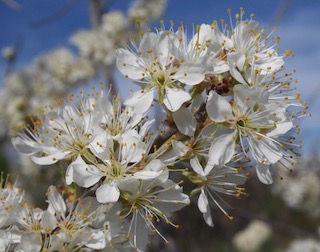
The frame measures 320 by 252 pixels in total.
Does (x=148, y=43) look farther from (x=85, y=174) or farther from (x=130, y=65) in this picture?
(x=85, y=174)

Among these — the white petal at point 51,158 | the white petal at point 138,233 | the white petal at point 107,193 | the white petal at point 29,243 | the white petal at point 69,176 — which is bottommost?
the white petal at point 138,233

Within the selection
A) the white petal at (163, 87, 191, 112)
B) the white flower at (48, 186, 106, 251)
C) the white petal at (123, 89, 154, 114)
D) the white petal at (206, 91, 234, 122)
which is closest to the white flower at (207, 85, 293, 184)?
the white petal at (206, 91, 234, 122)

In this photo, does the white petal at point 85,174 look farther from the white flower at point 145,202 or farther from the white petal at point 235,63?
the white petal at point 235,63

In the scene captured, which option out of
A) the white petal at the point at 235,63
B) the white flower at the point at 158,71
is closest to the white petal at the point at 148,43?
the white flower at the point at 158,71

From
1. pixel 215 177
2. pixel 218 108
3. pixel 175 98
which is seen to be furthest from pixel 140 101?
pixel 215 177

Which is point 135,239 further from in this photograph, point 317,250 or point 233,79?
point 317,250

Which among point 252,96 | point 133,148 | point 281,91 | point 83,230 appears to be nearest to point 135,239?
point 83,230

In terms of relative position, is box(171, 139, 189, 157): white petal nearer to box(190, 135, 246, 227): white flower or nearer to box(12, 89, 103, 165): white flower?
box(190, 135, 246, 227): white flower
